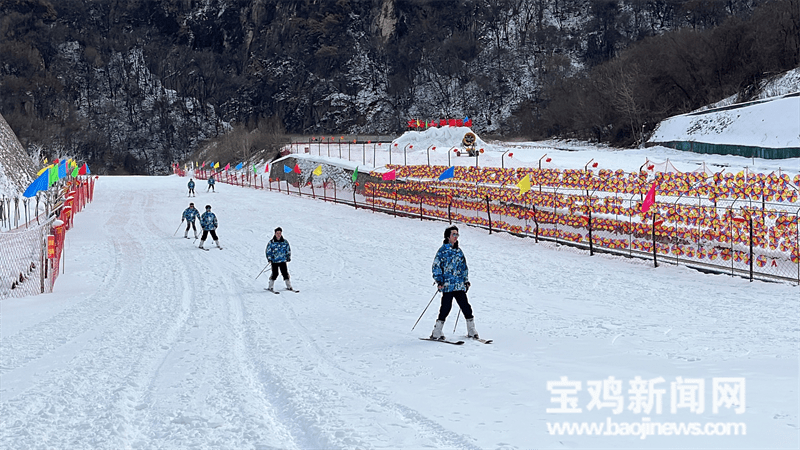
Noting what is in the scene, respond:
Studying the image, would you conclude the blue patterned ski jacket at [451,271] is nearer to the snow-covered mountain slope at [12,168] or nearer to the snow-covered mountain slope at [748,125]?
the snow-covered mountain slope at [12,168]

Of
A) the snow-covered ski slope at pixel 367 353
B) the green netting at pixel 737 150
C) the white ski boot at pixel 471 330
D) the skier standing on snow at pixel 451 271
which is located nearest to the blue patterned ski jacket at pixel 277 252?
the snow-covered ski slope at pixel 367 353

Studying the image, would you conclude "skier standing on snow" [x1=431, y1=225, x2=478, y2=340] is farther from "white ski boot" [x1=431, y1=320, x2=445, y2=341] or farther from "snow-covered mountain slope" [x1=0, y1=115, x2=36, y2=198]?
"snow-covered mountain slope" [x1=0, y1=115, x2=36, y2=198]

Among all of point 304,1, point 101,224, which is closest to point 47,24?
point 304,1

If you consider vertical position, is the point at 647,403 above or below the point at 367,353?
above

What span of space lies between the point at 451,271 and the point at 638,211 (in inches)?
560

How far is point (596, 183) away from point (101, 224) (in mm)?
22696

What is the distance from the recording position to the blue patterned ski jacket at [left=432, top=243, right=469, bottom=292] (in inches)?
Answer: 430

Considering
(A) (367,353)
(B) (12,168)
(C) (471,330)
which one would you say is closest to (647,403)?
(C) (471,330)

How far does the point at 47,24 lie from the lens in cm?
13788

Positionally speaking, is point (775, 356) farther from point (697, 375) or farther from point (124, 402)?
point (124, 402)

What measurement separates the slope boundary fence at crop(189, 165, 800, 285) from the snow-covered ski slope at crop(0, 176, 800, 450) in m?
1.14

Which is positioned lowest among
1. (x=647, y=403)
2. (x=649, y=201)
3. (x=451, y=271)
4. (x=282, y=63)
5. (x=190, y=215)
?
(x=647, y=403)

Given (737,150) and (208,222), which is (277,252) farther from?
(737,150)

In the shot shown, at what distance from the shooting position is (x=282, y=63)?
428 feet
